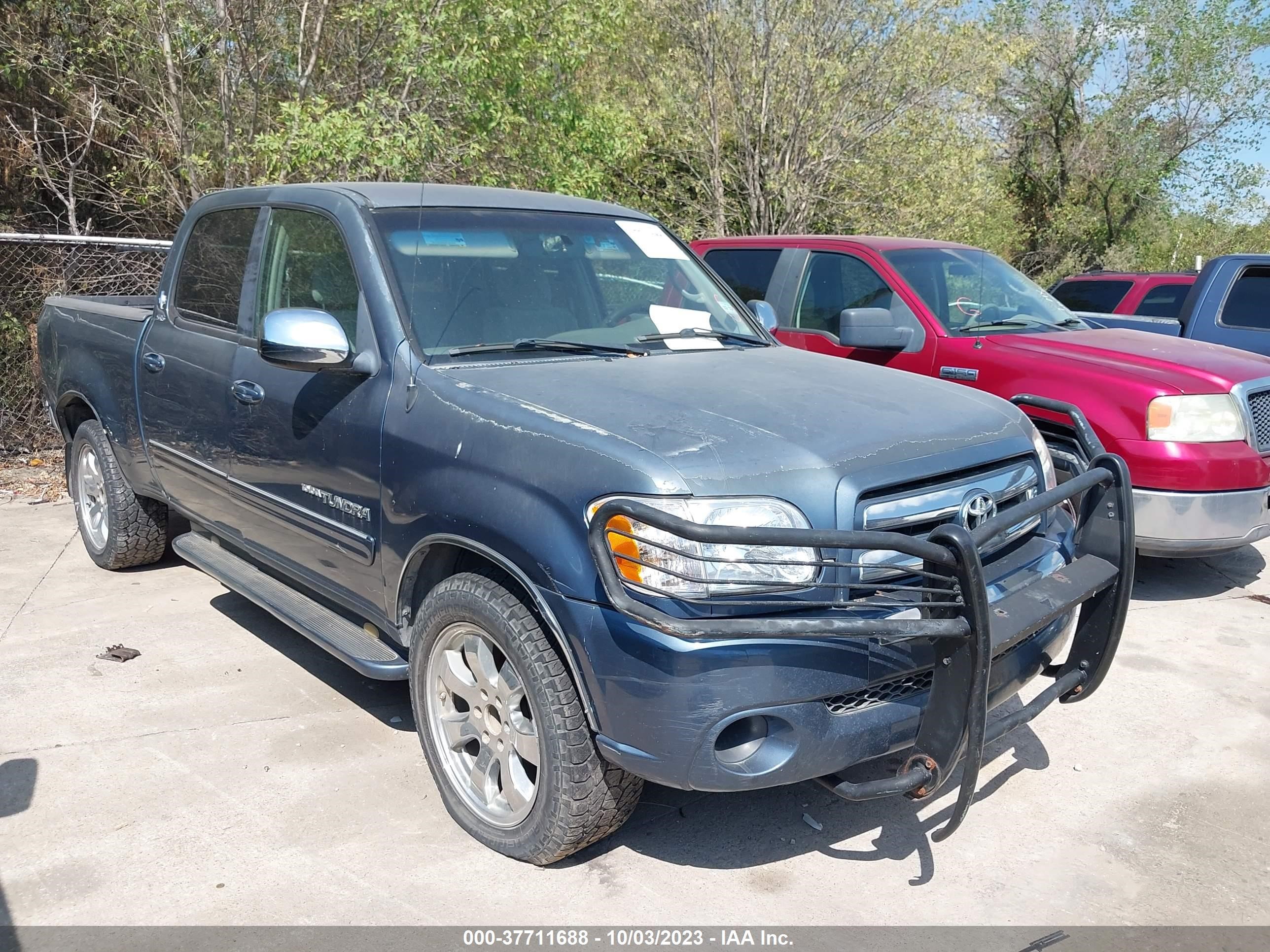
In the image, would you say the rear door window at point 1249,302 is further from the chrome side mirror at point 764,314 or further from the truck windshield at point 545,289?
the truck windshield at point 545,289

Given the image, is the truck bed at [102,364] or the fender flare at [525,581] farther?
the truck bed at [102,364]

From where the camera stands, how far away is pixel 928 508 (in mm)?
2996

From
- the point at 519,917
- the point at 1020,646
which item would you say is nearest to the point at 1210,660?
the point at 1020,646

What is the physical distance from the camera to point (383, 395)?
138 inches

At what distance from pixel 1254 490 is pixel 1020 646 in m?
3.07

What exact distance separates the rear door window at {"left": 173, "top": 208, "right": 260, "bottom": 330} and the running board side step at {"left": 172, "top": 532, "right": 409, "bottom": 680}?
1.02 metres

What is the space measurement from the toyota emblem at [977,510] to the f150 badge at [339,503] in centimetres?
187

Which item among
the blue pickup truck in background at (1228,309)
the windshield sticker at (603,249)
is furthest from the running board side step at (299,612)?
the blue pickup truck in background at (1228,309)

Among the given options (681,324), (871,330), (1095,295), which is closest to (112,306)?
(681,324)

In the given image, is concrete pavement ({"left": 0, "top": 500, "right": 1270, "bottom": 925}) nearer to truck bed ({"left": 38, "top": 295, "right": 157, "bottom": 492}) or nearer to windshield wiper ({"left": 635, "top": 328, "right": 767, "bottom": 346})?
truck bed ({"left": 38, "top": 295, "right": 157, "bottom": 492})

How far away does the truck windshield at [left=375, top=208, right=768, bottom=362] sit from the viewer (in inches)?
146

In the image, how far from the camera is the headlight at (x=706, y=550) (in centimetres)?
269

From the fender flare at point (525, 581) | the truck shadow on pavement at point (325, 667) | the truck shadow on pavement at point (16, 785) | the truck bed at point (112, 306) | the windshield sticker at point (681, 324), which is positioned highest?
the windshield sticker at point (681, 324)

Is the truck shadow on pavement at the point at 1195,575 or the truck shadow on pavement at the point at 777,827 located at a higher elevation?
the truck shadow on pavement at the point at 777,827
